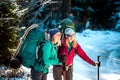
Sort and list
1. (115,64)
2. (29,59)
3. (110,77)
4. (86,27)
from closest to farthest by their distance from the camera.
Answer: (29,59) → (110,77) → (115,64) → (86,27)

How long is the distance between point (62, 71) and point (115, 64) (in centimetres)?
765

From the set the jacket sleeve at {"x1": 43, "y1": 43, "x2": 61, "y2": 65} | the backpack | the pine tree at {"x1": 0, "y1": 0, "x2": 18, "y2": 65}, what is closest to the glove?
the jacket sleeve at {"x1": 43, "y1": 43, "x2": 61, "y2": 65}

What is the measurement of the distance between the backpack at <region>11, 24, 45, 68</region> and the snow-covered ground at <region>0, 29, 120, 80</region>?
438 centimetres

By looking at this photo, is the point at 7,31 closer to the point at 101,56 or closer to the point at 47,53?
the point at 47,53

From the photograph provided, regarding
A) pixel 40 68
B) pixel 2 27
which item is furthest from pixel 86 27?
pixel 40 68

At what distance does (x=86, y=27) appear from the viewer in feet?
92.7

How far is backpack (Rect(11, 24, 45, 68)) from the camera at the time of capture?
6223 millimetres

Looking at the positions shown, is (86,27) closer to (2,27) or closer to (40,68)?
(2,27)

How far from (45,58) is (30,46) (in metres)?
0.33

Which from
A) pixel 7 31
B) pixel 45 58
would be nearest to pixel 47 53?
pixel 45 58

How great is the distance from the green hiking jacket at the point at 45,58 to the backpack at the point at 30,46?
110 mm

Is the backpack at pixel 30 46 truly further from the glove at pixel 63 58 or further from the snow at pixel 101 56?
the snow at pixel 101 56

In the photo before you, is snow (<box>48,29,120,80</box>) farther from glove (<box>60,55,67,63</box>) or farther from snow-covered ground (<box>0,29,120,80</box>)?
glove (<box>60,55,67,63</box>)

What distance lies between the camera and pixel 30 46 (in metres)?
6.25
